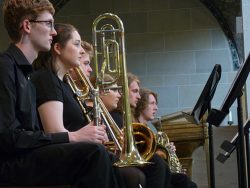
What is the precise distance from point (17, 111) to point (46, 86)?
43cm

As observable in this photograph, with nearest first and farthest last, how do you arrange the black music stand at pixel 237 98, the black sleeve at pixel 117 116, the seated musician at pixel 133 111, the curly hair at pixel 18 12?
the curly hair at pixel 18 12
the black music stand at pixel 237 98
the black sleeve at pixel 117 116
the seated musician at pixel 133 111

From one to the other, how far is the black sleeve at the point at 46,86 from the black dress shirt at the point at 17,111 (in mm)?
211

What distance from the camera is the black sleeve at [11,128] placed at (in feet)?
8.95

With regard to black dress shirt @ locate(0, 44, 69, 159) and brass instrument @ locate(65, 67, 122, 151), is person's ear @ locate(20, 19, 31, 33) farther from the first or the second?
brass instrument @ locate(65, 67, 122, 151)

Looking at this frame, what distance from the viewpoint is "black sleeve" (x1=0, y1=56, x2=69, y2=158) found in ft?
8.95

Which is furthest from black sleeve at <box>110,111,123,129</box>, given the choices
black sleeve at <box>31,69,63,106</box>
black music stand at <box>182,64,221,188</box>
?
black sleeve at <box>31,69,63,106</box>

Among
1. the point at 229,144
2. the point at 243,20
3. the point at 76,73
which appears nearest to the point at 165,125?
the point at 243,20

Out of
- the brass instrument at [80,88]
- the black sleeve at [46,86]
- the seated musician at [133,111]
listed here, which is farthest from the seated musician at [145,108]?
the black sleeve at [46,86]

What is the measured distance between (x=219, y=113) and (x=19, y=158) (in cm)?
118

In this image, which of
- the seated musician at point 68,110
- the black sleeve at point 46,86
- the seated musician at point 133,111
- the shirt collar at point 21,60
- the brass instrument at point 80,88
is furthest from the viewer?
the seated musician at point 133,111

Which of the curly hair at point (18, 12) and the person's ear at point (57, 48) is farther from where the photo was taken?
the person's ear at point (57, 48)

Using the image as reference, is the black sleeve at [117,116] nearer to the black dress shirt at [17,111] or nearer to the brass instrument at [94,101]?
the brass instrument at [94,101]

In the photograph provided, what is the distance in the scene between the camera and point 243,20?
245 inches

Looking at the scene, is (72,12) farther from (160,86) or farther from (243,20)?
(243,20)
